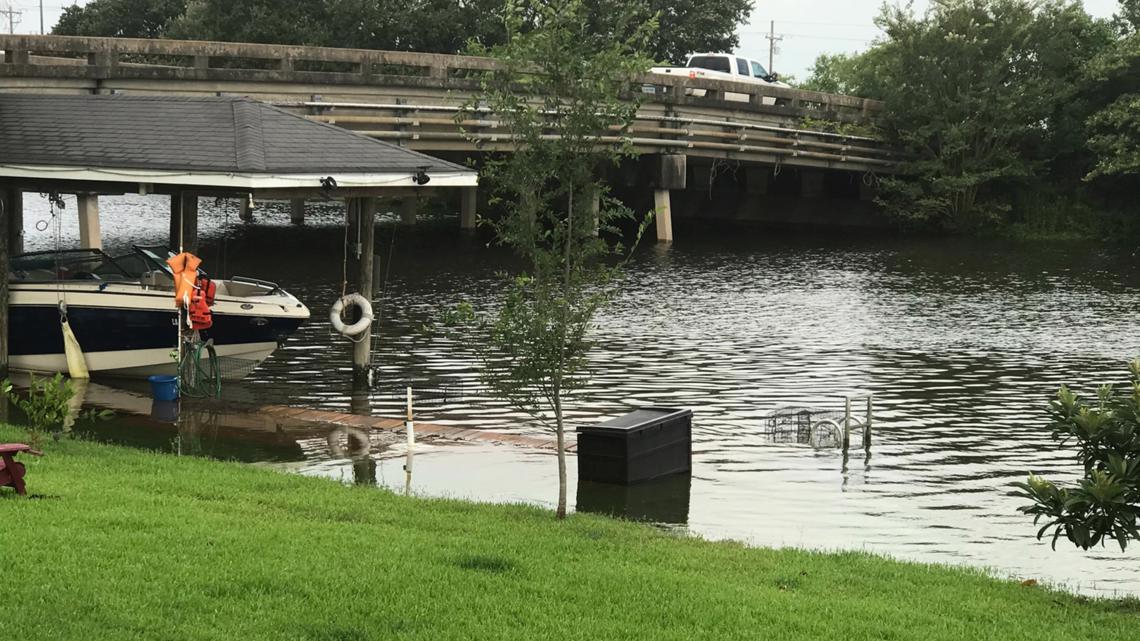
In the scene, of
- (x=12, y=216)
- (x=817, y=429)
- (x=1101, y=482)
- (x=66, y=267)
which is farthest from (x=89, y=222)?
(x=1101, y=482)

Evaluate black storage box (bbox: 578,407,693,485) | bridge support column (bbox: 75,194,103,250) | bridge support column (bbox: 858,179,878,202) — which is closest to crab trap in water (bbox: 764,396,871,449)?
black storage box (bbox: 578,407,693,485)

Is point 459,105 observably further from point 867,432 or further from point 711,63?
point 711,63

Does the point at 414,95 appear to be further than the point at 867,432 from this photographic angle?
Yes

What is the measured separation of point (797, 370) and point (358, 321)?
835cm

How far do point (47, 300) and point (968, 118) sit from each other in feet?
136

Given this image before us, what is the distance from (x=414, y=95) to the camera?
1665 inches

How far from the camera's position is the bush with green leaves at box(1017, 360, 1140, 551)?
430 inches

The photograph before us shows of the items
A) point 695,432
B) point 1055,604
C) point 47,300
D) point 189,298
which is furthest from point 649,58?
point 47,300

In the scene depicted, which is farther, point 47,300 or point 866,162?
point 866,162

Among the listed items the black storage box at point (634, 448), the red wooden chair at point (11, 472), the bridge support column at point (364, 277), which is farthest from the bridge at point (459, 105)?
the red wooden chair at point (11, 472)

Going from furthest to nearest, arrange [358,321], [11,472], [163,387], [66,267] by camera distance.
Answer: [66,267] < [358,321] < [163,387] < [11,472]

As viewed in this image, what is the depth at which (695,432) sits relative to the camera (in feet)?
69.3

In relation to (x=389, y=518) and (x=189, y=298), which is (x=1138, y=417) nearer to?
(x=389, y=518)

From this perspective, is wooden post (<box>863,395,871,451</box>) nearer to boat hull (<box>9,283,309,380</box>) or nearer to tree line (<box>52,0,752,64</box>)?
boat hull (<box>9,283,309,380</box>)
